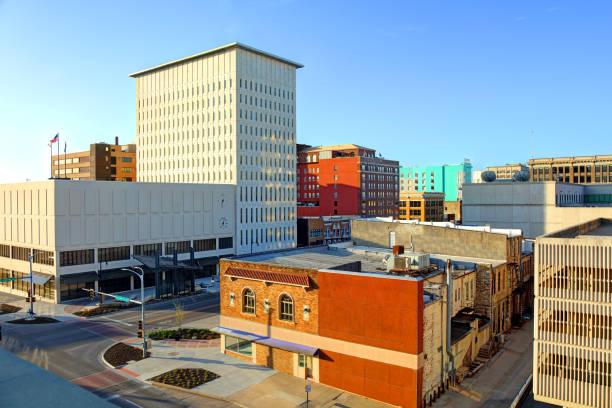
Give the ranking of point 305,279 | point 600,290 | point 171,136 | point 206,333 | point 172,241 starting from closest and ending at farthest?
point 600,290
point 305,279
point 206,333
point 172,241
point 171,136

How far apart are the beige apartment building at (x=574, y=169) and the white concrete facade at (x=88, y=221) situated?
105 meters

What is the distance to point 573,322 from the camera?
952 inches

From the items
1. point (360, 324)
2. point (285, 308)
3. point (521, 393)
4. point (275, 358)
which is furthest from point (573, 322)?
point (275, 358)

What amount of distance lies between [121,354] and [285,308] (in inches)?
619

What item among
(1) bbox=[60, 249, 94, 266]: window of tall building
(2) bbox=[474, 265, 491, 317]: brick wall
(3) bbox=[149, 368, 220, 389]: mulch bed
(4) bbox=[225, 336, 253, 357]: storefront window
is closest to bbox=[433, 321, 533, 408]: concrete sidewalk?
(2) bbox=[474, 265, 491, 317]: brick wall

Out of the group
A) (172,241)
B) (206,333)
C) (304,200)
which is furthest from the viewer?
(304,200)

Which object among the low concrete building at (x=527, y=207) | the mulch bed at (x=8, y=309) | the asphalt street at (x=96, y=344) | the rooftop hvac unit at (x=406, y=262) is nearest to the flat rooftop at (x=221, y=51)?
the low concrete building at (x=527, y=207)

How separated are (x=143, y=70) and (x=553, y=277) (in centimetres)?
10720

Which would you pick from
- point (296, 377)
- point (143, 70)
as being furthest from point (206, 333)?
point (143, 70)

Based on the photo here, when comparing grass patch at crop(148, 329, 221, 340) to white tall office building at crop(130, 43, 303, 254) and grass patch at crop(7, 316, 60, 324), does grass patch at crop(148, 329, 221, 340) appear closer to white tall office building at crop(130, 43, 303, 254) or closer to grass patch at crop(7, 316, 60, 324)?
grass patch at crop(7, 316, 60, 324)

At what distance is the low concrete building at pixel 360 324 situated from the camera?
2975 centimetres

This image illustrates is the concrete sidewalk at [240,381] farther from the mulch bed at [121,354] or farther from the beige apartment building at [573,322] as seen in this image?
the beige apartment building at [573,322]

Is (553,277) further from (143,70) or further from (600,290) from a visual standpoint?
(143,70)

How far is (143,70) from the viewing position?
363 feet
